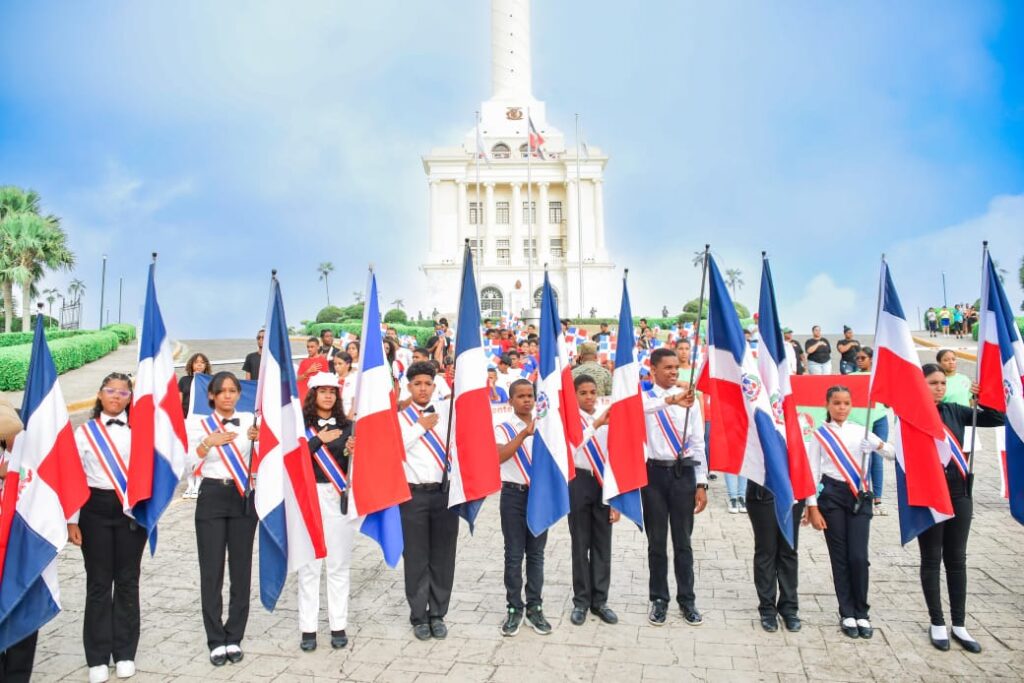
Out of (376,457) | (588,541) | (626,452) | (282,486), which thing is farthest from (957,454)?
(282,486)

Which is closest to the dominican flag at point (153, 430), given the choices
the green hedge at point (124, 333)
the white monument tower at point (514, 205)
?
the green hedge at point (124, 333)

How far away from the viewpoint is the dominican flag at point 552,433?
5414 millimetres

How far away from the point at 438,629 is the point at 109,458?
97.8 inches

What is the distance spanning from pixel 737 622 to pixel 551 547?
2.49 meters

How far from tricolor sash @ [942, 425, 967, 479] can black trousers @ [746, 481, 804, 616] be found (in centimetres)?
118

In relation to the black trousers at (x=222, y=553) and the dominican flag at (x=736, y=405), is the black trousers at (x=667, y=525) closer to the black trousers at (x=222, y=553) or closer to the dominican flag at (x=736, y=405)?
the dominican flag at (x=736, y=405)

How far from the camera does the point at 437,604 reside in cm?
538

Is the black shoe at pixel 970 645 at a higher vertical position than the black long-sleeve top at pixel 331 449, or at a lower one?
lower

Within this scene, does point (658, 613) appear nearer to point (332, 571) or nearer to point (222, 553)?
point (332, 571)

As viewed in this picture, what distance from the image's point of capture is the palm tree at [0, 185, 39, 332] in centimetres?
3416

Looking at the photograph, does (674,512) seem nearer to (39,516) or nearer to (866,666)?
(866,666)

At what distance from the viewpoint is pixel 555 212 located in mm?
65875

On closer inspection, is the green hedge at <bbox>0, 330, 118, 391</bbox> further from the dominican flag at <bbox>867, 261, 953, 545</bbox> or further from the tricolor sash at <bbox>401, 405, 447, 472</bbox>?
the dominican flag at <bbox>867, 261, 953, 545</bbox>

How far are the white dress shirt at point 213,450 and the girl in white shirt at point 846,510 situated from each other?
4.03 metres
